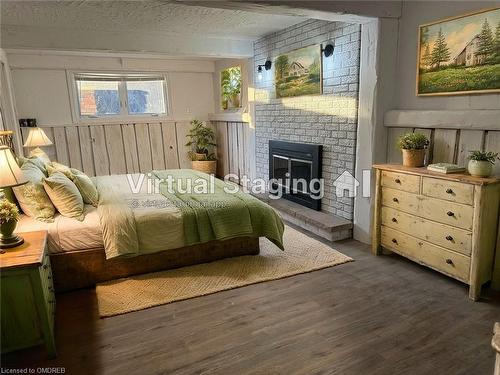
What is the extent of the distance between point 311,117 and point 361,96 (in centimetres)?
86

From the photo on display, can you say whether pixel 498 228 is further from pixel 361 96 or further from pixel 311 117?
pixel 311 117

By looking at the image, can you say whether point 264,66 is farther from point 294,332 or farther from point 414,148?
point 294,332

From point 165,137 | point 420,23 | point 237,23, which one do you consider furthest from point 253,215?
point 165,137

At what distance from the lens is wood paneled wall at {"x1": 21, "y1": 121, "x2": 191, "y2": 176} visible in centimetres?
586

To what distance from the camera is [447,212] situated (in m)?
2.64

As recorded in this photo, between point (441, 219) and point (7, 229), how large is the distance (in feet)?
9.91

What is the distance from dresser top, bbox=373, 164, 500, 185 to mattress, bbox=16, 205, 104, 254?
2506 millimetres

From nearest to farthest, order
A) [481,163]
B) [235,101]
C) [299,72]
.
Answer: [481,163] < [299,72] < [235,101]

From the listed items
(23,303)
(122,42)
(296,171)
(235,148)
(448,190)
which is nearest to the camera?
(23,303)

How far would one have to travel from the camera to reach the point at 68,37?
4184mm

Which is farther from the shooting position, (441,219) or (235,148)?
(235,148)

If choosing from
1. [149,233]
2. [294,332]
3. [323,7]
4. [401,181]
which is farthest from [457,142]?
[149,233]

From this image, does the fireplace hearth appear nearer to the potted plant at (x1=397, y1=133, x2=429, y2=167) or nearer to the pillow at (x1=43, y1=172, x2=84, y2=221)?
the potted plant at (x1=397, y1=133, x2=429, y2=167)

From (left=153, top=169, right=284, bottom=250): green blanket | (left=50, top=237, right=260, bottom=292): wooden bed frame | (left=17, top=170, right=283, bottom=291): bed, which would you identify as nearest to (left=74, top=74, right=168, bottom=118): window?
(left=17, top=170, right=283, bottom=291): bed
